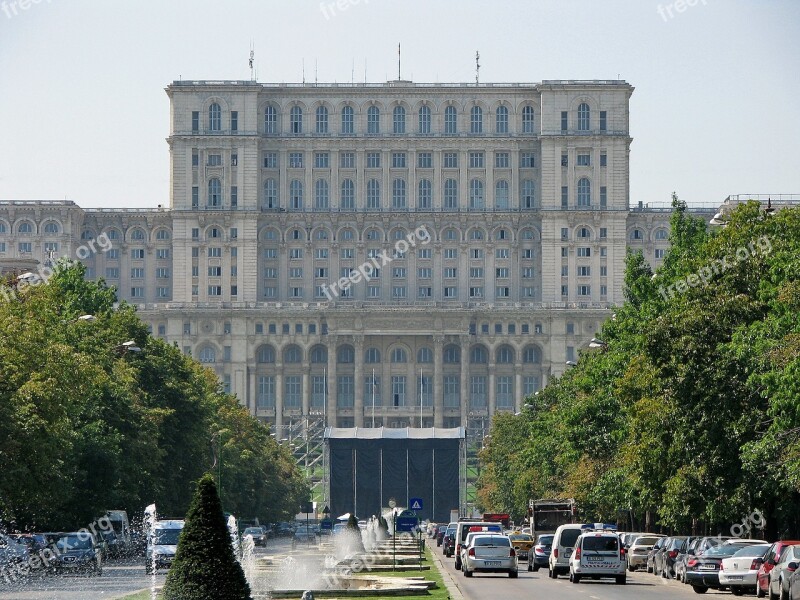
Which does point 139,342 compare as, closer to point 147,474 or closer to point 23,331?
point 147,474

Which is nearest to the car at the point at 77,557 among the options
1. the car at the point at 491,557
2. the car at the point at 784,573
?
the car at the point at 491,557

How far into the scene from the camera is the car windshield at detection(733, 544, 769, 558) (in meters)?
55.5

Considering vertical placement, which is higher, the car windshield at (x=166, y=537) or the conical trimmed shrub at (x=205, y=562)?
the conical trimmed shrub at (x=205, y=562)

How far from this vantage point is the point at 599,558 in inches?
2518

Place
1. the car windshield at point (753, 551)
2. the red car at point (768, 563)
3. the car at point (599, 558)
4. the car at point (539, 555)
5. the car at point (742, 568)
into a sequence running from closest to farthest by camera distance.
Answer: the red car at point (768, 563), the car at point (742, 568), the car windshield at point (753, 551), the car at point (599, 558), the car at point (539, 555)

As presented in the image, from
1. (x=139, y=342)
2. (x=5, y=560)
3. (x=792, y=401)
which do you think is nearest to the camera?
(x=792, y=401)

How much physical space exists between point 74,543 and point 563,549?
19287 mm

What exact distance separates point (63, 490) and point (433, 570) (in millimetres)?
15297

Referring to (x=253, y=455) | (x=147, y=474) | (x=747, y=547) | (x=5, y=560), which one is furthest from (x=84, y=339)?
(x=253, y=455)

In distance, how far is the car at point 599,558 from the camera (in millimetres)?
63750

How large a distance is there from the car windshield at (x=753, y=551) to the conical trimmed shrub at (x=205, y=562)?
2919 centimetres

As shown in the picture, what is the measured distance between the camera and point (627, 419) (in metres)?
89.2

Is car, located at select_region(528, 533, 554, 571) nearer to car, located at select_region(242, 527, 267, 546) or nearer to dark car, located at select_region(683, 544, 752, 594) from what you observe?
dark car, located at select_region(683, 544, 752, 594)

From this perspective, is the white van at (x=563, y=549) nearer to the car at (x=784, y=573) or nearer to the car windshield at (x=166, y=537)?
the car windshield at (x=166, y=537)
